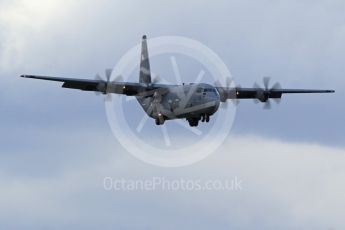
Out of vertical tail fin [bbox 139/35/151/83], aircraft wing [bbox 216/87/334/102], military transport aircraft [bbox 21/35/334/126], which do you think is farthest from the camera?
vertical tail fin [bbox 139/35/151/83]

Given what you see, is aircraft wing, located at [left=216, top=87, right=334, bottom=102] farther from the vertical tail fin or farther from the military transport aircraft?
the vertical tail fin

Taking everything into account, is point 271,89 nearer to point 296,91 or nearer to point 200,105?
point 296,91

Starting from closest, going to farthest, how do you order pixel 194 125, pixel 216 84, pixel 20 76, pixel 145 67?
pixel 20 76, pixel 194 125, pixel 216 84, pixel 145 67

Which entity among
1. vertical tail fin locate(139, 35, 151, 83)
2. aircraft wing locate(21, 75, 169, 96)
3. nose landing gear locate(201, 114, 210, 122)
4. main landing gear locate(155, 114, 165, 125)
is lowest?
main landing gear locate(155, 114, 165, 125)

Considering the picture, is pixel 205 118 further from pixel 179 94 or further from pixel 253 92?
pixel 253 92

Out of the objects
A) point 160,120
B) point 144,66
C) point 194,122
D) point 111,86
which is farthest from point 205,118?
point 144,66

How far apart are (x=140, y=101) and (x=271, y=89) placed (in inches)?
453

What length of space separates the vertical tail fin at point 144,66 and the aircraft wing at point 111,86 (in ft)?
37.9

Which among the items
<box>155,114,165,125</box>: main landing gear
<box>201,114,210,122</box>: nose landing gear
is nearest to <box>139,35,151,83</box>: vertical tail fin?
<box>155,114,165,125</box>: main landing gear

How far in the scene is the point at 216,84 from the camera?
10175cm

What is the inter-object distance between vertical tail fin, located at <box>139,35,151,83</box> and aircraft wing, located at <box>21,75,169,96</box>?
11.6 metres

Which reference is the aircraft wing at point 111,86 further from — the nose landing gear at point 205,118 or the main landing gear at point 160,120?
→ the nose landing gear at point 205,118

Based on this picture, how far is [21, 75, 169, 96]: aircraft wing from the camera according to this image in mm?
96312

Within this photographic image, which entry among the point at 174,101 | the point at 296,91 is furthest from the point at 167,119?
the point at 296,91
